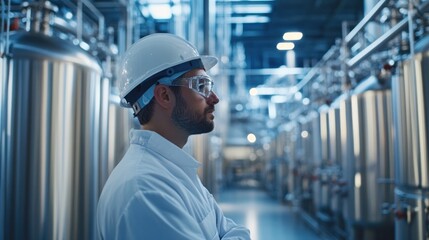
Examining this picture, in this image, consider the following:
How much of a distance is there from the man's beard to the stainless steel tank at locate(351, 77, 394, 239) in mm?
2976

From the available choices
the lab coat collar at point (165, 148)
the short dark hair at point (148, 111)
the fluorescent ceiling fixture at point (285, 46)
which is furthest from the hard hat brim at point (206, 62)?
the fluorescent ceiling fixture at point (285, 46)

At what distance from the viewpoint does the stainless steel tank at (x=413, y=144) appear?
258cm

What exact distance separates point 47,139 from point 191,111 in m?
1.15

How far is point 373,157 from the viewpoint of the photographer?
4090mm

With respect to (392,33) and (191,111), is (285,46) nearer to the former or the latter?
(392,33)

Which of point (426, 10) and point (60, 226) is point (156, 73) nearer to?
point (60, 226)

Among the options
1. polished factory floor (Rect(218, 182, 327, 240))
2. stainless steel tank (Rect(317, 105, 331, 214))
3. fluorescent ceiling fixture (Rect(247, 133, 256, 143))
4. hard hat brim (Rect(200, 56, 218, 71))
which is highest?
fluorescent ceiling fixture (Rect(247, 133, 256, 143))

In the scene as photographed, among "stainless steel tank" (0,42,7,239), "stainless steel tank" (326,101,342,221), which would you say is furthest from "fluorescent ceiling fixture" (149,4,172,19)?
"stainless steel tank" (0,42,7,239)

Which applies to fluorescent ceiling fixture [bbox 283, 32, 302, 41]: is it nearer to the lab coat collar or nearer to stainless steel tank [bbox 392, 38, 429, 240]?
stainless steel tank [bbox 392, 38, 429, 240]

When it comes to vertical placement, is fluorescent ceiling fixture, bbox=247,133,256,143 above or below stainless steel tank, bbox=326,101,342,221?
above

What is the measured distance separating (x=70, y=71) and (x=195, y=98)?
4.05 feet

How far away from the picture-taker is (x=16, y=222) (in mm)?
2215

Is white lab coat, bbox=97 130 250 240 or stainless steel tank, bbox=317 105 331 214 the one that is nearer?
white lab coat, bbox=97 130 250 240

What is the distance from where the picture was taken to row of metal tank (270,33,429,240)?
2.63 m
